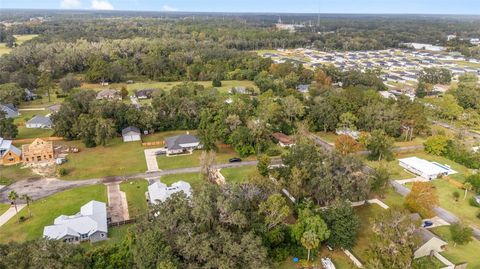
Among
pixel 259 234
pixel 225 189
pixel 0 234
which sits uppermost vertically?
pixel 225 189

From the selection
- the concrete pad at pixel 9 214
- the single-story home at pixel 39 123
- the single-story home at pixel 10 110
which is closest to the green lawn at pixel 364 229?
the concrete pad at pixel 9 214

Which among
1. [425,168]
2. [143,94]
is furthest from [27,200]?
[143,94]

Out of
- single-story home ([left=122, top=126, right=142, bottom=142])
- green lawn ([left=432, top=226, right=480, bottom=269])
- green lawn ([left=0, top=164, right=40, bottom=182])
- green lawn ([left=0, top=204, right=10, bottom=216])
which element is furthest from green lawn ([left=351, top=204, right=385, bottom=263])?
green lawn ([left=0, top=164, right=40, bottom=182])

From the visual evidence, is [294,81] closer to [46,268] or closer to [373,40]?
[46,268]

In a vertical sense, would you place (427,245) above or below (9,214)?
above

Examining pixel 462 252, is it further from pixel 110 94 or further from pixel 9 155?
pixel 110 94

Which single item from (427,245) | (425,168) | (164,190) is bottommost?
(425,168)

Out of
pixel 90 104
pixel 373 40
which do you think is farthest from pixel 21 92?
pixel 373 40
